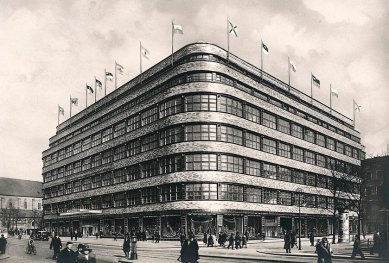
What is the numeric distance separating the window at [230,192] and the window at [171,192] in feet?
14.6

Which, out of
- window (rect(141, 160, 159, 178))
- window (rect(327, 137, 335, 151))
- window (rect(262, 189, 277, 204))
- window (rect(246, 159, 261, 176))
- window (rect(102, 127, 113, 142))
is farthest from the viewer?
window (rect(327, 137, 335, 151))

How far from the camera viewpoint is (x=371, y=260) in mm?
24891

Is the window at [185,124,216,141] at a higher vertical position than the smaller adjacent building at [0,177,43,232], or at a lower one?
higher

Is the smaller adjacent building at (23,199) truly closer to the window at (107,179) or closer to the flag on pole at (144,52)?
the window at (107,179)

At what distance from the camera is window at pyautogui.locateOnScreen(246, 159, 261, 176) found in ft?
173

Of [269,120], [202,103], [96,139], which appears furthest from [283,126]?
[96,139]

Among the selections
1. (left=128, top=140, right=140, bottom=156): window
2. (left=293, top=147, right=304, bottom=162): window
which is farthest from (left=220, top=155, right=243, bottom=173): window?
(left=293, top=147, right=304, bottom=162): window

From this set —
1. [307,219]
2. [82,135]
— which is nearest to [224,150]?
[307,219]

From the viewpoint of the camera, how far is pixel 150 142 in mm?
54938

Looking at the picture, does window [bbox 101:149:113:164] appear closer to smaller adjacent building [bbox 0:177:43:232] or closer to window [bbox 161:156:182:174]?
window [bbox 161:156:182:174]

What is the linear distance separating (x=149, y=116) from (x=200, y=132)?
1014 cm

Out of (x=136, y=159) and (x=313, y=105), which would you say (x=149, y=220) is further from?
(x=313, y=105)

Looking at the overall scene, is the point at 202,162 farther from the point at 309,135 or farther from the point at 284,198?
the point at 309,135

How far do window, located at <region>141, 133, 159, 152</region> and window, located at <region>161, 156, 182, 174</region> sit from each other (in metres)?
3.05
